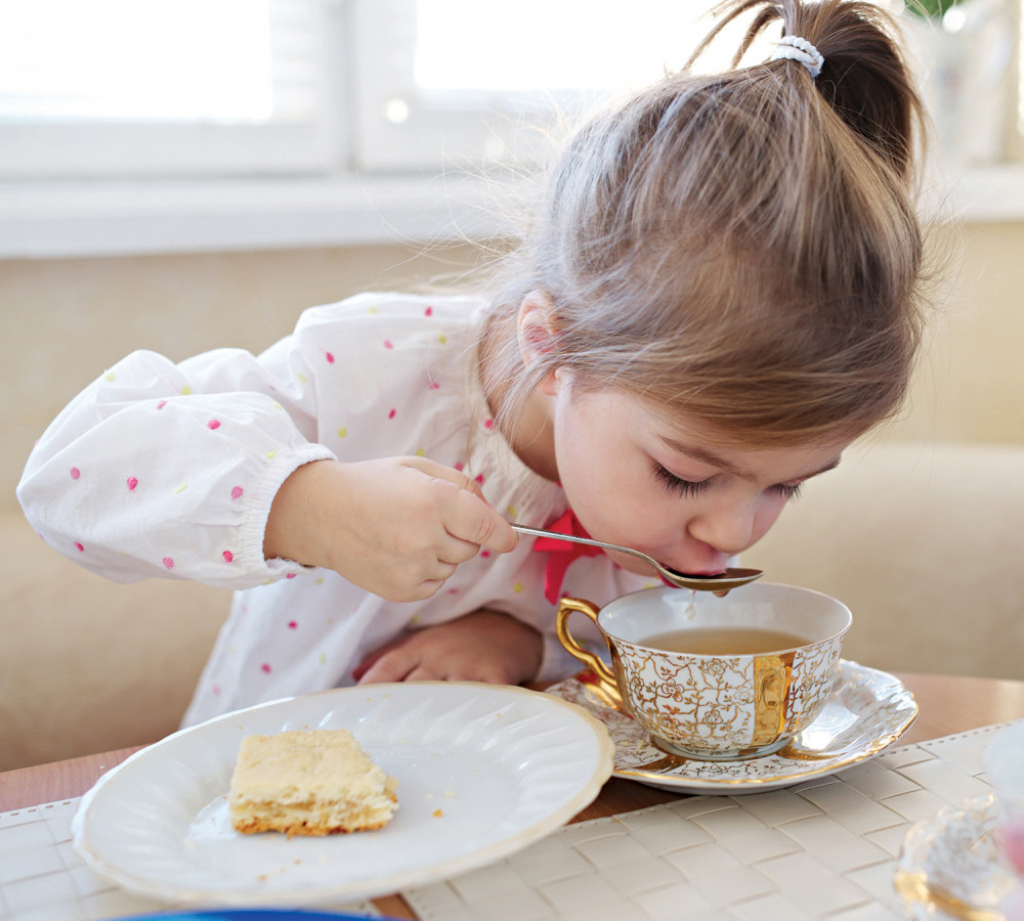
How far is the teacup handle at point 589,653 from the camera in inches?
27.5

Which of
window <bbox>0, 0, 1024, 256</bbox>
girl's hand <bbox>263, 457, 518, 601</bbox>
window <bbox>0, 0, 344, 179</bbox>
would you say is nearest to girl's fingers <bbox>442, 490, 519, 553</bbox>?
girl's hand <bbox>263, 457, 518, 601</bbox>

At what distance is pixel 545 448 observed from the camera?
37.6 inches

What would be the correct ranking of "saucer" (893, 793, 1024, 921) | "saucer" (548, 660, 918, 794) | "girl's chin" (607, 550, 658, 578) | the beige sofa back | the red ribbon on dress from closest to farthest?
"saucer" (893, 793, 1024, 921) → "saucer" (548, 660, 918, 794) → "girl's chin" (607, 550, 658, 578) → the red ribbon on dress → the beige sofa back

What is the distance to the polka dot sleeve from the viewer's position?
70 centimetres

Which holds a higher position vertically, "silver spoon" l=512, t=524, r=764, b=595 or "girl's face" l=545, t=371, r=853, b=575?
"girl's face" l=545, t=371, r=853, b=575

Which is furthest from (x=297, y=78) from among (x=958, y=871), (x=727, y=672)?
(x=958, y=871)

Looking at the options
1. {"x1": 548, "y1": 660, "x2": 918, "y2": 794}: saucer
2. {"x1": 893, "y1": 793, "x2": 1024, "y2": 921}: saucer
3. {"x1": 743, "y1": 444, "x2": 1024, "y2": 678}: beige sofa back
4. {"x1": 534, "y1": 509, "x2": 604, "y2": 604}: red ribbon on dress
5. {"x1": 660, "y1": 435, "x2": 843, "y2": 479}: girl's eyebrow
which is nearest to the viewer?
{"x1": 893, "y1": 793, "x2": 1024, "y2": 921}: saucer

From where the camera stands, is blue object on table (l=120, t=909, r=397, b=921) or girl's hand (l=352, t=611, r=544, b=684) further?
girl's hand (l=352, t=611, r=544, b=684)

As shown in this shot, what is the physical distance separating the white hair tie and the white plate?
47 centimetres

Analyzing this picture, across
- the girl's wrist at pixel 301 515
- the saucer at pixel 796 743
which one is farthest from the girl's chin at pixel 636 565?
the girl's wrist at pixel 301 515

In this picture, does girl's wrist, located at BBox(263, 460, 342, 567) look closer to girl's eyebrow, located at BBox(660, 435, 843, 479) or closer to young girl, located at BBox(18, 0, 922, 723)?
young girl, located at BBox(18, 0, 922, 723)

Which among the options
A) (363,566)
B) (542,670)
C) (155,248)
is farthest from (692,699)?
(155,248)

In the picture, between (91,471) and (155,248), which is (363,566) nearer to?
(91,471)

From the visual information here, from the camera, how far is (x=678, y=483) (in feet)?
2.35
